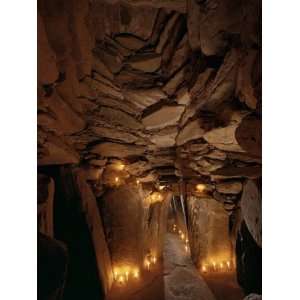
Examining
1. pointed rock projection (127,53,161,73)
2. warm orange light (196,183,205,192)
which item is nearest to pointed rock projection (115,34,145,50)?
pointed rock projection (127,53,161,73)

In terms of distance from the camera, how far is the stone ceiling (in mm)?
2564

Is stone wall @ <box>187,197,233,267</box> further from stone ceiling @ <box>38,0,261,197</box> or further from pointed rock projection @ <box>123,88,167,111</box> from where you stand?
pointed rock projection @ <box>123,88,167,111</box>

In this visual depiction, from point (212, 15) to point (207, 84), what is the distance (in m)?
1.10

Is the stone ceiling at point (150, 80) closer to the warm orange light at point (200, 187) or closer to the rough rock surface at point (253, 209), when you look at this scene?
the rough rock surface at point (253, 209)

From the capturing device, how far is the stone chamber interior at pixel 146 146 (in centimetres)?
268

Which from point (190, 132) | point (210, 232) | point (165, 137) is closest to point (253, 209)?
point (190, 132)

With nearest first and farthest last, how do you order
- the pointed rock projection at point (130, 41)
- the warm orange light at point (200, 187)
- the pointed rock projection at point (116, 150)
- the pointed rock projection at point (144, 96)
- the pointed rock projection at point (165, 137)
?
the pointed rock projection at point (130, 41), the pointed rock projection at point (144, 96), the pointed rock projection at point (165, 137), the pointed rock projection at point (116, 150), the warm orange light at point (200, 187)

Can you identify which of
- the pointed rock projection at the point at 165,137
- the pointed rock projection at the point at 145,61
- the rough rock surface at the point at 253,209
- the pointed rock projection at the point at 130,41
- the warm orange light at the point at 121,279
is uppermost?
the pointed rock projection at the point at 130,41

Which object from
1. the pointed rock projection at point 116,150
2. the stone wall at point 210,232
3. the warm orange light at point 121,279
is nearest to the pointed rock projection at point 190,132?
the pointed rock projection at point 116,150

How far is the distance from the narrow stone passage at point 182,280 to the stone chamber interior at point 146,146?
0.05m

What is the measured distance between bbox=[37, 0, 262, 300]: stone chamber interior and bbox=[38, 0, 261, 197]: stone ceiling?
0.07ft

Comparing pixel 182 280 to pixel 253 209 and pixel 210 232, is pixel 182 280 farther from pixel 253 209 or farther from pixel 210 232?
pixel 253 209
